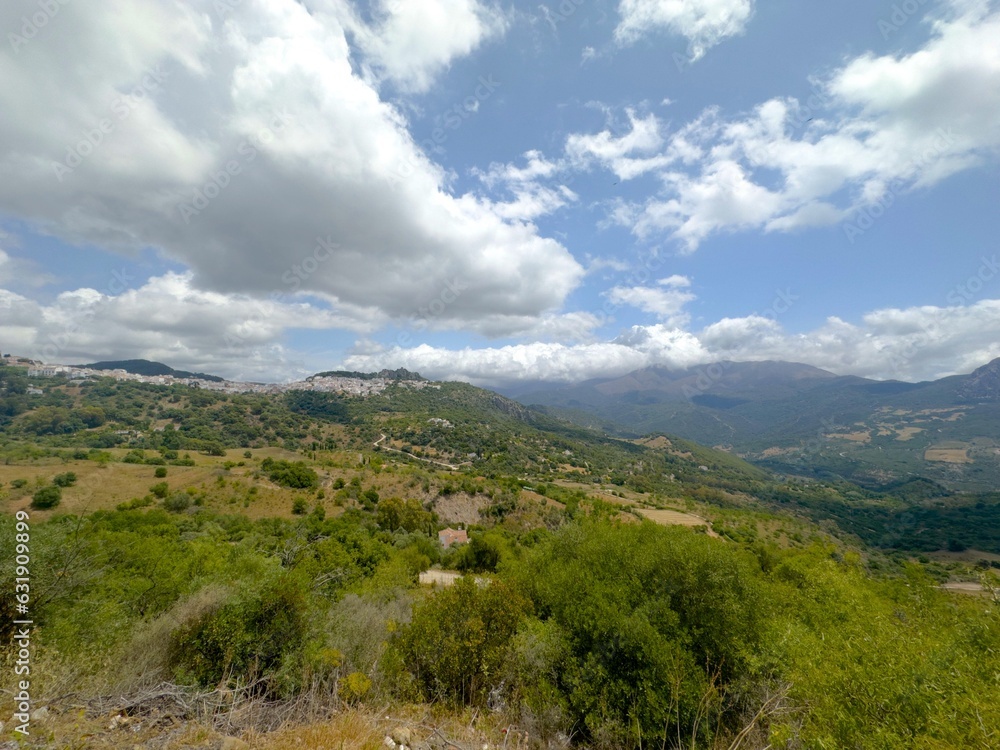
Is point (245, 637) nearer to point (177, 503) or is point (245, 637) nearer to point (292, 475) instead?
point (177, 503)

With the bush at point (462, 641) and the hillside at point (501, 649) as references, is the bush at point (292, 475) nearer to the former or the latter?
the hillside at point (501, 649)

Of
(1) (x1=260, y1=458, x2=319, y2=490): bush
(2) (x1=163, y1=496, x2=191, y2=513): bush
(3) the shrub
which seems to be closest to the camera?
(3) the shrub

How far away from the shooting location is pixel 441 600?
13586 mm

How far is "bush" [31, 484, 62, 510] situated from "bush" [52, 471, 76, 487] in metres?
4.04

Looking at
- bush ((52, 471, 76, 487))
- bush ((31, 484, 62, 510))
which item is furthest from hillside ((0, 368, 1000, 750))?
bush ((52, 471, 76, 487))

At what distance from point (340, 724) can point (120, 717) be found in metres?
3.88

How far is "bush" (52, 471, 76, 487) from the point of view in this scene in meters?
46.0

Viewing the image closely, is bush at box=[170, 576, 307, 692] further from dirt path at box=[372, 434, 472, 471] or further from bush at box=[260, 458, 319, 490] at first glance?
dirt path at box=[372, 434, 472, 471]

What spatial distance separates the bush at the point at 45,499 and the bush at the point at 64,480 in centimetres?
404

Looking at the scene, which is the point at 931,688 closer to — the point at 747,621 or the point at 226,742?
the point at 747,621

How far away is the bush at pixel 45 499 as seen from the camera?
41031mm

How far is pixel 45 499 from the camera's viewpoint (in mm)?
41219

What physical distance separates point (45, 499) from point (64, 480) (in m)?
6.73

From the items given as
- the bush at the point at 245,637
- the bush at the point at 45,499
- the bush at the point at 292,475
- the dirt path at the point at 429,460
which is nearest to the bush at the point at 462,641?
the bush at the point at 245,637
